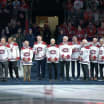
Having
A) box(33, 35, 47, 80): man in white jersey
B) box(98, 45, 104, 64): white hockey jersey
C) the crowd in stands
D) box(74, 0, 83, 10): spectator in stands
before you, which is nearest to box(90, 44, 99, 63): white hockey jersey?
box(98, 45, 104, 64): white hockey jersey

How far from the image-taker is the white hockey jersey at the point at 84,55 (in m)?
22.2

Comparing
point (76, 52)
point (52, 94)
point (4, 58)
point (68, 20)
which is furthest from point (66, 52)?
point (68, 20)

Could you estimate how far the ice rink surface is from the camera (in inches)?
646

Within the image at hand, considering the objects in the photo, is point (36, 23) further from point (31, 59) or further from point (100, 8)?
point (31, 59)

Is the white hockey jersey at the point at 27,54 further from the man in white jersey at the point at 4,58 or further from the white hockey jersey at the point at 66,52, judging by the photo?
the white hockey jersey at the point at 66,52

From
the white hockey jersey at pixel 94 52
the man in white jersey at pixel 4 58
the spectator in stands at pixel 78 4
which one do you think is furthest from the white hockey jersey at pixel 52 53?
the spectator in stands at pixel 78 4

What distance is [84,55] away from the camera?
22.3 metres

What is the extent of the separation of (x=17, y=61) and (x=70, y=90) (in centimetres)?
383

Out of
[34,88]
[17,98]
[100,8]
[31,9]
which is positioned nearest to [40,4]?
[31,9]

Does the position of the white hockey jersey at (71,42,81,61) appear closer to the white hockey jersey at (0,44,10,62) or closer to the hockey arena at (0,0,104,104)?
the hockey arena at (0,0,104,104)

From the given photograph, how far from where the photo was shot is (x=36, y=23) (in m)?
29.1

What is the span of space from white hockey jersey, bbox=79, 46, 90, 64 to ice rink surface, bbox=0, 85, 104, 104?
1674 millimetres

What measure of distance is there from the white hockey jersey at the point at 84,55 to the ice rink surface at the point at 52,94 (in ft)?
5.49

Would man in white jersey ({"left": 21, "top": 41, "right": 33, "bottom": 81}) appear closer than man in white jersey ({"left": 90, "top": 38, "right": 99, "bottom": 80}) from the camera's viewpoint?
Yes
